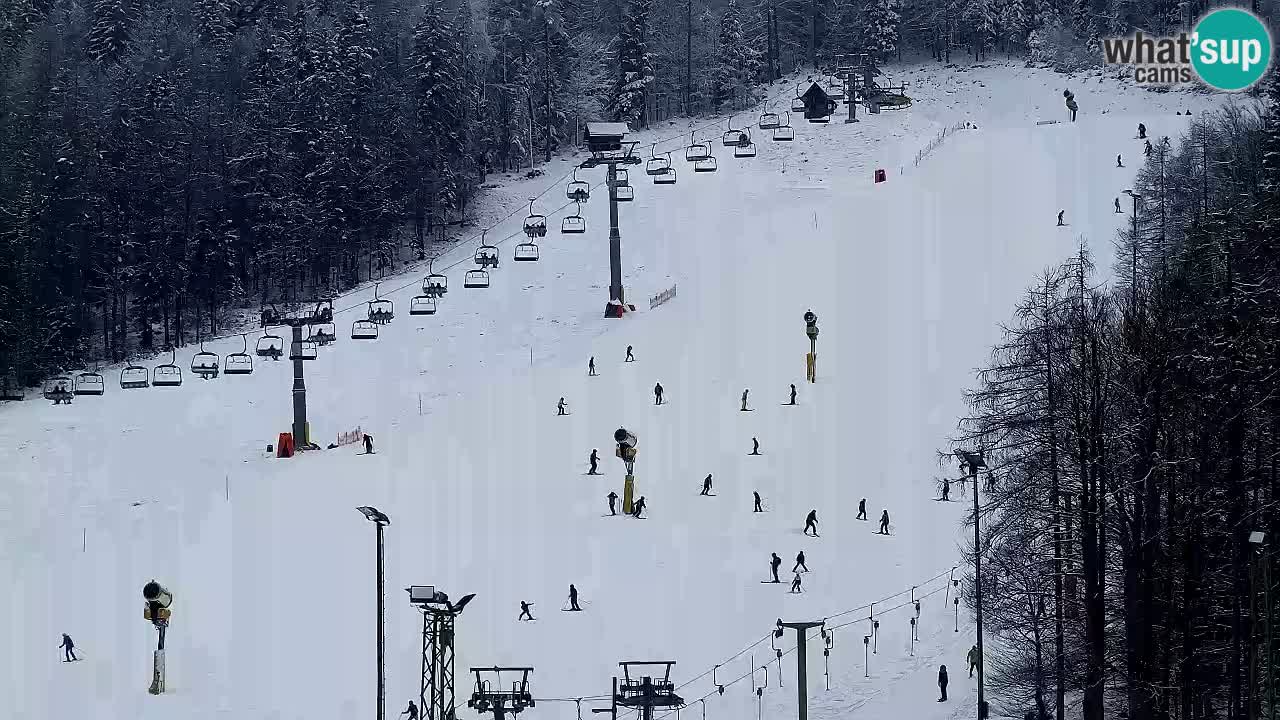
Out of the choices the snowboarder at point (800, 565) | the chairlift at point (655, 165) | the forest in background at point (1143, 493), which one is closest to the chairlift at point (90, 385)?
the chairlift at point (655, 165)

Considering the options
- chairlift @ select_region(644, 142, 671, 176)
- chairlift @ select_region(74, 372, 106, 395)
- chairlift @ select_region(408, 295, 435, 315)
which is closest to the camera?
chairlift @ select_region(74, 372, 106, 395)

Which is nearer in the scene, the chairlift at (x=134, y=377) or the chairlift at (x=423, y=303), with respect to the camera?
the chairlift at (x=134, y=377)

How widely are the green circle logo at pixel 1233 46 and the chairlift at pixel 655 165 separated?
67.8ft

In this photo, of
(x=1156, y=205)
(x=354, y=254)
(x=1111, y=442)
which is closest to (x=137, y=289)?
(x=354, y=254)

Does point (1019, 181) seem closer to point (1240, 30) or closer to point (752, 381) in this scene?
point (1240, 30)

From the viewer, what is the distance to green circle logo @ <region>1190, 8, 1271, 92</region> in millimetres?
66188

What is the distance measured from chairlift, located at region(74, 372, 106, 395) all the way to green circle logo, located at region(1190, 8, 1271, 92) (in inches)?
1528

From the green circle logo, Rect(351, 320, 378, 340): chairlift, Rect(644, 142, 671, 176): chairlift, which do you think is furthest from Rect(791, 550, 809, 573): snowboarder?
Rect(644, 142, 671, 176): chairlift

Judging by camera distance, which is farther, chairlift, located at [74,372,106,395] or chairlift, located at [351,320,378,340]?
chairlift, located at [351,320,378,340]

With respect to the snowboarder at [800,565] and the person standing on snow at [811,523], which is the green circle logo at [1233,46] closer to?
the person standing on snow at [811,523]

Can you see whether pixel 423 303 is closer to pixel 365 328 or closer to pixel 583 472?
pixel 365 328

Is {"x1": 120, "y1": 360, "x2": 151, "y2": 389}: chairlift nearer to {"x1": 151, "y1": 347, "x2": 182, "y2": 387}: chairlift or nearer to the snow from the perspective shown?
{"x1": 151, "y1": 347, "x2": 182, "y2": 387}: chairlift

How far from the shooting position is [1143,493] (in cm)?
3247

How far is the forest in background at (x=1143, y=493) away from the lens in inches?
1252
